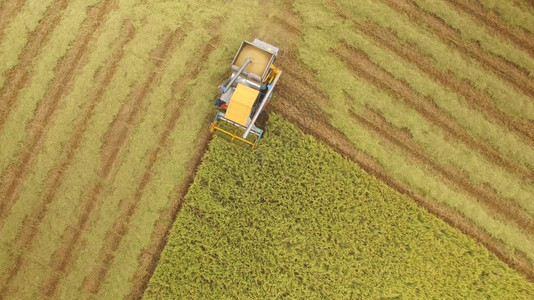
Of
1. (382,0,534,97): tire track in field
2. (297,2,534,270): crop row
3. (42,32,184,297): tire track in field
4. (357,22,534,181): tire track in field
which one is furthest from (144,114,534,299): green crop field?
(382,0,534,97): tire track in field

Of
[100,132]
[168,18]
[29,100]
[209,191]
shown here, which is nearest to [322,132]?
[209,191]

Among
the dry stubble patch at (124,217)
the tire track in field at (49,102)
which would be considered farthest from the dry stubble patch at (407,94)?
the tire track in field at (49,102)

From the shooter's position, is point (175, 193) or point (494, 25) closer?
point (175, 193)

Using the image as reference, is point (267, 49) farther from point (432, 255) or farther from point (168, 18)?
point (432, 255)

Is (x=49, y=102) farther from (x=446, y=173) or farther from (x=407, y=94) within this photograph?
(x=446, y=173)

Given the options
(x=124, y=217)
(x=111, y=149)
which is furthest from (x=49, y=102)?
(x=124, y=217)

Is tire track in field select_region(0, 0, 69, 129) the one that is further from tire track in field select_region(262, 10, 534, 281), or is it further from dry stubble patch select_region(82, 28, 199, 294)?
tire track in field select_region(262, 10, 534, 281)

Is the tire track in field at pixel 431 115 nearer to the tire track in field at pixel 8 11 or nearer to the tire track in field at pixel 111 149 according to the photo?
the tire track in field at pixel 111 149
